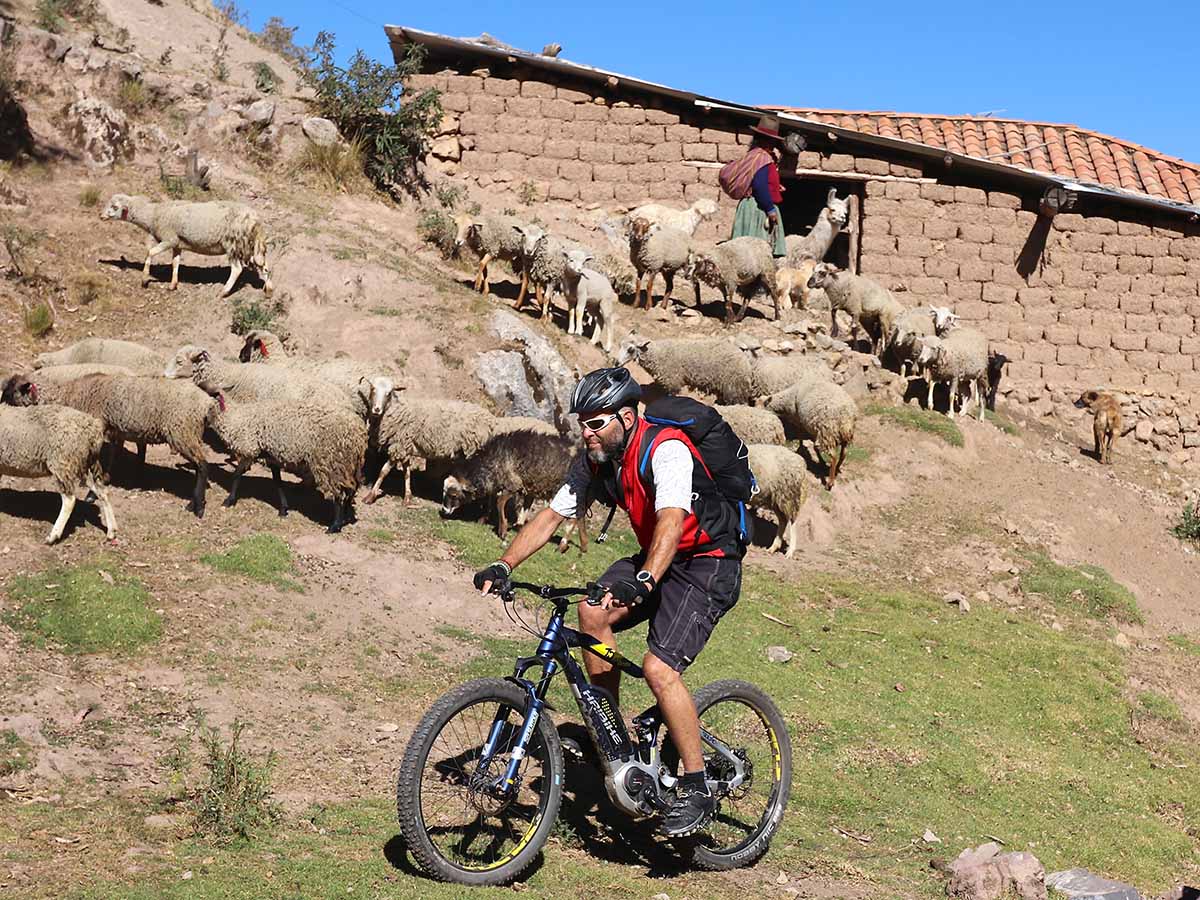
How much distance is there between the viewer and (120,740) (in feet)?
19.7

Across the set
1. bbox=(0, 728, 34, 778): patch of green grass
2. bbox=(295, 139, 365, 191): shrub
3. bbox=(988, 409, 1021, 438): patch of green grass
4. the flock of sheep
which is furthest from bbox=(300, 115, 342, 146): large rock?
bbox=(0, 728, 34, 778): patch of green grass

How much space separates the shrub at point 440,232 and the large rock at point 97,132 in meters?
4.19

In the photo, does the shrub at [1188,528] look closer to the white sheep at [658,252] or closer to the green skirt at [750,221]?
the green skirt at [750,221]

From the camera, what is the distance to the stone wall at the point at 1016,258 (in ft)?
61.7

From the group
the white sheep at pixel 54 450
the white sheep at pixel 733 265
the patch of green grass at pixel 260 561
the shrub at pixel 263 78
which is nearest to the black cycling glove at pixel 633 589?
the patch of green grass at pixel 260 561

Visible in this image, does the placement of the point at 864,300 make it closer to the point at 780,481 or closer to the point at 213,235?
the point at 780,481

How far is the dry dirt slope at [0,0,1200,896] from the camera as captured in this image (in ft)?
18.4

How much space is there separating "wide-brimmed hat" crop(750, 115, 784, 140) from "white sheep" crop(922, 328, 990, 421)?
463 centimetres

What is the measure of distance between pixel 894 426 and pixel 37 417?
10.5m

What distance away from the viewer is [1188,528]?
15.6 meters

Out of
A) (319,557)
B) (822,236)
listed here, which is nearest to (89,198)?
(319,557)

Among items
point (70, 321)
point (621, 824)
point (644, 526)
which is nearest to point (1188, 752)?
point (621, 824)

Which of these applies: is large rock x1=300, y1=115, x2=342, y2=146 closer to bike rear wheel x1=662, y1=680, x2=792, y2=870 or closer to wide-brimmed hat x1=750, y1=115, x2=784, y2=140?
wide-brimmed hat x1=750, y1=115, x2=784, y2=140

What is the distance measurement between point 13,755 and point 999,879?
4593 millimetres
